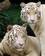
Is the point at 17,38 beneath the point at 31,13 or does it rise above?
beneath

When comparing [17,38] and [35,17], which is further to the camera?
[35,17]

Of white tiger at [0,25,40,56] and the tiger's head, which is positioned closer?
white tiger at [0,25,40,56]

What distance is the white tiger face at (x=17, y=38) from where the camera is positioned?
1.43 metres

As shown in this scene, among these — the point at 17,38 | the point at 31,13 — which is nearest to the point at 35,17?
the point at 31,13

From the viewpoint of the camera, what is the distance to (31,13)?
160cm

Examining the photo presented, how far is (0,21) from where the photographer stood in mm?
1678

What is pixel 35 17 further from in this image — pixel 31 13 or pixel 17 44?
pixel 17 44

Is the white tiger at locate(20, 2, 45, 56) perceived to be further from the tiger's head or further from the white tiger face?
the white tiger face

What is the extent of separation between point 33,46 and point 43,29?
0.17m

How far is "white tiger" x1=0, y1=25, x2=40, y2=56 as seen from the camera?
1.44 metres

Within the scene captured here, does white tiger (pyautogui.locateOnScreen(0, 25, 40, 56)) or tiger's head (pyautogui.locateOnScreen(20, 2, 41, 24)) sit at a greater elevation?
tiger's head (pyautogui.locateOnScreen(20, 2, 41, 24))

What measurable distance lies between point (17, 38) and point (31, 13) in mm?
222

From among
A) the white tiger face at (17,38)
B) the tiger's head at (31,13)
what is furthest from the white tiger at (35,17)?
the white tiger face at (17,38)

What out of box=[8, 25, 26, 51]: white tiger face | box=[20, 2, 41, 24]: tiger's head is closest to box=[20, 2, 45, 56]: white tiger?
box=[20, 2, 41, 24]: tiger's head
